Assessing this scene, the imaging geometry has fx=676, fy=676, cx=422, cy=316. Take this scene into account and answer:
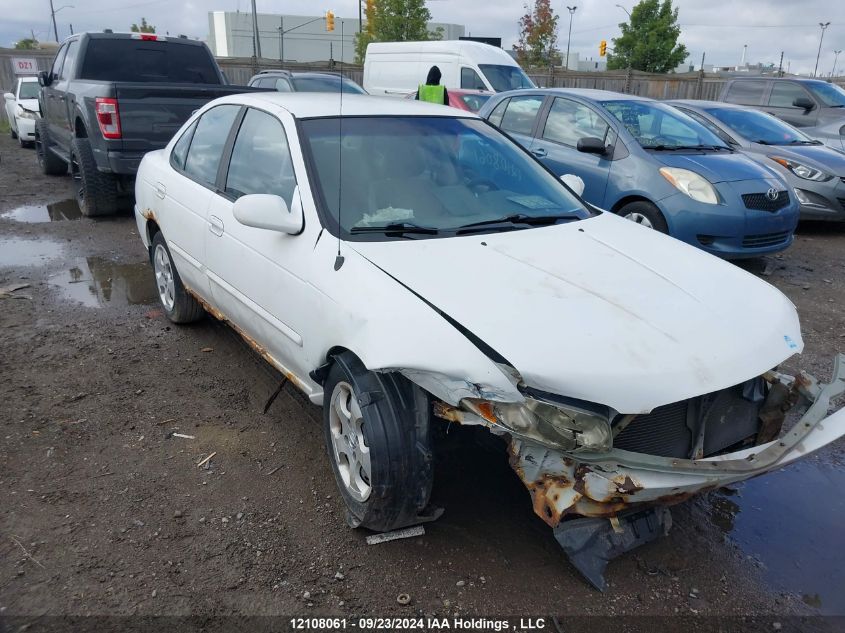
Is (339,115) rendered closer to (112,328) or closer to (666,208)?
(112,328)

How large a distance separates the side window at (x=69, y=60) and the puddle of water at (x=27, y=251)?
2644mm

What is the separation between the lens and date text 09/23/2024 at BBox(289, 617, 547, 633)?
2.45 meters

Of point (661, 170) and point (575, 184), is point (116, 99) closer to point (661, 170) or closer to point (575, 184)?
point (575, 184)

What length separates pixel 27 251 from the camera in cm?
710

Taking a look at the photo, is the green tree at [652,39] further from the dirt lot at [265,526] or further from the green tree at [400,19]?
the dirt lot at [265,526]

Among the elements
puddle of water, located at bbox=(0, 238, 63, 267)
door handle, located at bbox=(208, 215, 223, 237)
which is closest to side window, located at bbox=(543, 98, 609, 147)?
door handle, located at bbox=(208, 215, 223, 237)

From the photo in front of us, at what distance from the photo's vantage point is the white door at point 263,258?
10.3 ft

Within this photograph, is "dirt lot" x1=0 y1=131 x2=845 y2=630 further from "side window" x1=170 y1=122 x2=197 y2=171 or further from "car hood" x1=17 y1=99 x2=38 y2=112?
"car hood" x1=17 y1=99 x2=38 y2=112

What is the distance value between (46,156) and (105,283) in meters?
6.77

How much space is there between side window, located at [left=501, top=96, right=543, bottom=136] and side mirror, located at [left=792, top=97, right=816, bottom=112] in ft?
19.1

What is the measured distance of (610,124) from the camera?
271 inches

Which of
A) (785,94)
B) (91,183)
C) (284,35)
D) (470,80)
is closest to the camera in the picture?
(91,183)

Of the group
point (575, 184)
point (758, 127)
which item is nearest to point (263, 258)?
point (575, 184)

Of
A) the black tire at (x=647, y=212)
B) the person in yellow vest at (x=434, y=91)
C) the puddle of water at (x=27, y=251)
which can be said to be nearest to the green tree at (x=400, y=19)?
the person in yellow vest at (x=434, y=91)
